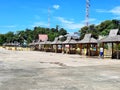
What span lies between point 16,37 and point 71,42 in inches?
4172

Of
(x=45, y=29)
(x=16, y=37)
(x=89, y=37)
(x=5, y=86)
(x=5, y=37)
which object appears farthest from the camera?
(x=5, y=37)

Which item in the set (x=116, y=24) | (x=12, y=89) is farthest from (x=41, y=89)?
(x=116, y=24)

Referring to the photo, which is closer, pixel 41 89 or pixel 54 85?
pixel 41 89

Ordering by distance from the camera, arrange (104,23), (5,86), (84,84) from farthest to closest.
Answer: (104,23) → (84,84) → (5,86)

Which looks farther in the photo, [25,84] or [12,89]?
[25,84]

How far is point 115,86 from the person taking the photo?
1302cm

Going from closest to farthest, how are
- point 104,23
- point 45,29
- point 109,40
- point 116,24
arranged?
point 109,40 → point 116,24 → point 104,23 → point 45,29

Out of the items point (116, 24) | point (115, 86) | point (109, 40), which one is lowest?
point (115, 86)

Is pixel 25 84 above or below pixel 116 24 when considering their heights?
below

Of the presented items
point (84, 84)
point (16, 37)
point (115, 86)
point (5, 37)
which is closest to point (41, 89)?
point (84, 84)

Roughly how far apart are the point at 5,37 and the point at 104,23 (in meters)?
98.1

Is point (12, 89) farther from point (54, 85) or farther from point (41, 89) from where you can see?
point (54, 85)

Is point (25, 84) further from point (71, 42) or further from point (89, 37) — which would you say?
point (71, 42)

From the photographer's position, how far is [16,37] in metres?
163
